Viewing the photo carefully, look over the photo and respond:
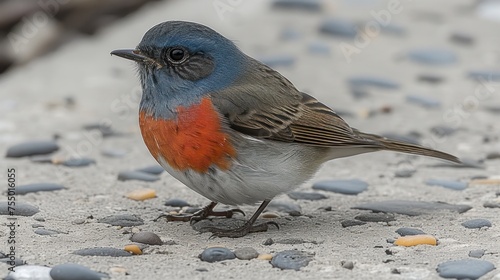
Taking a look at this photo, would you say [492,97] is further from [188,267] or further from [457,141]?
[188,267]

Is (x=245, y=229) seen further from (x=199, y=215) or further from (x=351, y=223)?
(x=351, y=223)

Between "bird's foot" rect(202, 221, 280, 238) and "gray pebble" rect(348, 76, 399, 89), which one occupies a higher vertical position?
"gray pebble" rect(348, 76, 399, 89)

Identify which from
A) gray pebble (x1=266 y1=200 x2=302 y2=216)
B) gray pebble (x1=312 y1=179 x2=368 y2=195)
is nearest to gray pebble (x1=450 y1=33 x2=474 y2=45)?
gray pebble (x1=312 y1=179 x2=368 y2=195)

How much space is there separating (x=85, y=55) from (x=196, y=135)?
4.43m

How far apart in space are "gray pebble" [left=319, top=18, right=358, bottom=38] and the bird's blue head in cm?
437

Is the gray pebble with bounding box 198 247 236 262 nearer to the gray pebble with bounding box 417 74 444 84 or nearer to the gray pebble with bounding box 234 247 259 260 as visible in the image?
the gray pebble with bounding box 234 247 259 260

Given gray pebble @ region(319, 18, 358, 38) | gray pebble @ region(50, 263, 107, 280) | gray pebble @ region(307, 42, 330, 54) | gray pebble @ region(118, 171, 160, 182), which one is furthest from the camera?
gray pebble @ region(319, 18, 358, 38)

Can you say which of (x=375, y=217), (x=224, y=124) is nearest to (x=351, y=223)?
(x=375, y=217)

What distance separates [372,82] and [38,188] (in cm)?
360

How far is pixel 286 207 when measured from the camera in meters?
5.80

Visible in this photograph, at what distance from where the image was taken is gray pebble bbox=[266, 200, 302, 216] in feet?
18.7

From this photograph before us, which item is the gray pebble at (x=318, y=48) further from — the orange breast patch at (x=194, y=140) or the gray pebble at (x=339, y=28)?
the orange breast patch at (x=194, y=140)

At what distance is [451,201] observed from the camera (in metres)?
5.78

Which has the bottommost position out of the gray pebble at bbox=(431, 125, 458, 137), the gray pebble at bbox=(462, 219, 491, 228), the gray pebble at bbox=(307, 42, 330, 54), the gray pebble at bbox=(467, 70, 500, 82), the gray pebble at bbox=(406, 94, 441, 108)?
the gray pebble at bbox=(462, 219, 491, 228)
